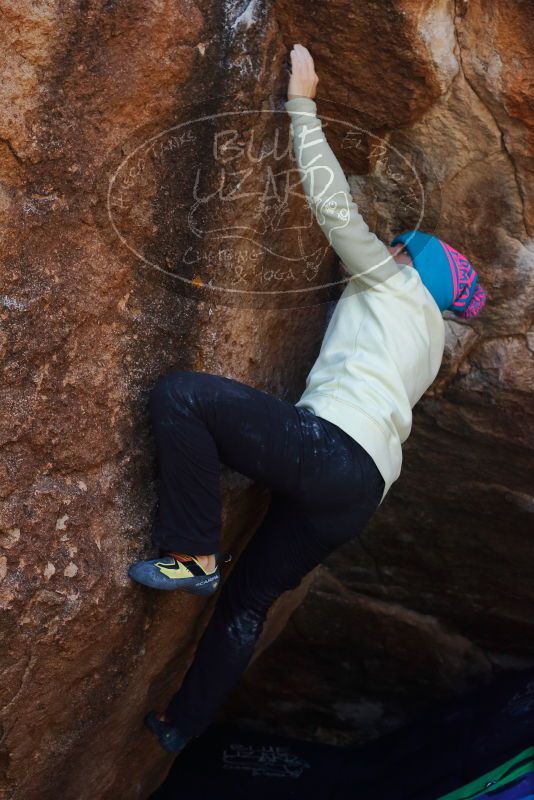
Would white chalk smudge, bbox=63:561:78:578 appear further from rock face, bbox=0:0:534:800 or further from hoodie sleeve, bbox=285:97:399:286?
hoodie sleeve, bbox=285:97:399:286

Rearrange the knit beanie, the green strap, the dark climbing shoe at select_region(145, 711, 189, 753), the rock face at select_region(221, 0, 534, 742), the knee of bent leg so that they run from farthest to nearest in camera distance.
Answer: the green strap, the dark climbing shoe at select_region(145, 711, 189, 753), the knit beanie, the rock face at select_region(221, 0, 534, 742), the knee of bent leg

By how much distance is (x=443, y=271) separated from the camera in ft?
8.04

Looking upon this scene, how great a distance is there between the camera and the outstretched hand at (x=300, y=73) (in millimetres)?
2275

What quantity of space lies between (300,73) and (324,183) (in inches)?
10.3

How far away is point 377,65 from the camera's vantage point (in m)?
2.32

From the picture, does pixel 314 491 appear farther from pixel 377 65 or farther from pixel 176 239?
pixel 377 65

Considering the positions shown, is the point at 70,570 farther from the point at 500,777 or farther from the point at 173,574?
the point at 500,777

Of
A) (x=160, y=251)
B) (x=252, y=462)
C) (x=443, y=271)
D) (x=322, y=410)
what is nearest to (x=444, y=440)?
(x=443, y=271)

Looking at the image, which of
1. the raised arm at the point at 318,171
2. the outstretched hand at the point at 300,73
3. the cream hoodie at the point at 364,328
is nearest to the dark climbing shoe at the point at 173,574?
the cream hoodie at the point at 364,328

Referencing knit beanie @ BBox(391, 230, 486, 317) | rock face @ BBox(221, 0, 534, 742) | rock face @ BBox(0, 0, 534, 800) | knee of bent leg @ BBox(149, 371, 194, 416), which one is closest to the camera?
rock face @ BBox(0, 0, 534, 800)

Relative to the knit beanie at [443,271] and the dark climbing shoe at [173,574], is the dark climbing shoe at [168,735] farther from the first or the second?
the knit beanie at [443,271]

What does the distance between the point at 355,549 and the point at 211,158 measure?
5.76 feet

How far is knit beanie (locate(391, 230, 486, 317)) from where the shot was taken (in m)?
2.44

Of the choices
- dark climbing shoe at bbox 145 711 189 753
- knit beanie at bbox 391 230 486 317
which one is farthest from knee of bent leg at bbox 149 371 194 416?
dark climbing shoe at bbox 145 711 189 753
